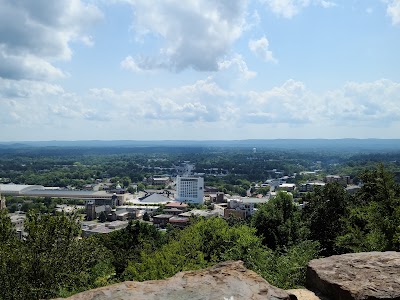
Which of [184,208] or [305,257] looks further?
[184,208]

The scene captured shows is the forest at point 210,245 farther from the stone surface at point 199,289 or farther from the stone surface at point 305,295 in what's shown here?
the stone surface at point 199,289

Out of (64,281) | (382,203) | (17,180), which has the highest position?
(382,203)

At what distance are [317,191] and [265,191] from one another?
2767 inches

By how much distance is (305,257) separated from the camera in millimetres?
12211

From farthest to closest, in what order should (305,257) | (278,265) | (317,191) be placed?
1. (317,191)
2. (305,257)
3. (278,265)

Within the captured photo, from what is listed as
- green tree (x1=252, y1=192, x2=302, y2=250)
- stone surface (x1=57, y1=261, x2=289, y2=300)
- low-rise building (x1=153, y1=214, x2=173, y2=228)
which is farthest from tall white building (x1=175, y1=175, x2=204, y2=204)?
stone surface (x1=57, y1=261, x2=289, y2=300)

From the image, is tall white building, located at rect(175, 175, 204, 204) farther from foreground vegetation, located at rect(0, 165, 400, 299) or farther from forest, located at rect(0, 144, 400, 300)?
foreground vegetation, located at rect(0, 165, 400, 299)

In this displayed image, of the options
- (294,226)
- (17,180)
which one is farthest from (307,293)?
(17,180)

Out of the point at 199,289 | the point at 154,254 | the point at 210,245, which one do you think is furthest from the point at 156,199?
the point at 199,289

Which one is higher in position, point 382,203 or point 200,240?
point 382,203

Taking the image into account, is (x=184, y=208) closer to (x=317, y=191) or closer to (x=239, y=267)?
(x=317, y=191)

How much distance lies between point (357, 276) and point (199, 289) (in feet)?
7.46

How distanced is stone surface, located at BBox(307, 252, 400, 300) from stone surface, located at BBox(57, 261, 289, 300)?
3.16ft

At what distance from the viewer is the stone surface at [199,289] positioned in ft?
16.3
